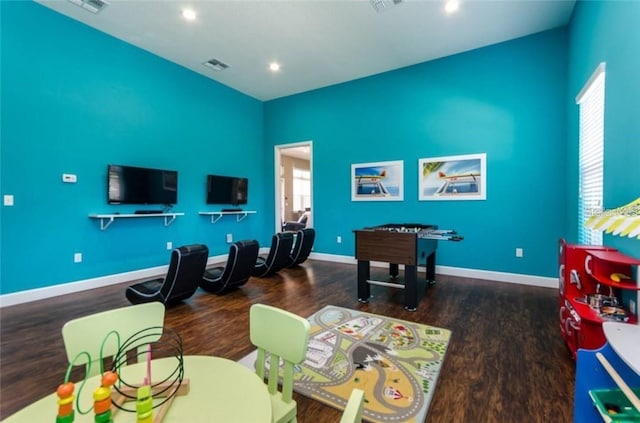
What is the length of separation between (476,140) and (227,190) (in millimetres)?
4929

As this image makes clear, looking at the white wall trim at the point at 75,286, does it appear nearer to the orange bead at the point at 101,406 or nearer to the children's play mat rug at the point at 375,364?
the children's play mat rug at the point at 375,364

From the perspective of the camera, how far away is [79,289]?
4102 mm

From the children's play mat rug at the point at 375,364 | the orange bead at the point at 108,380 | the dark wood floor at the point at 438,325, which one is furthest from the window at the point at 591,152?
the orange bead at the point at 108,380

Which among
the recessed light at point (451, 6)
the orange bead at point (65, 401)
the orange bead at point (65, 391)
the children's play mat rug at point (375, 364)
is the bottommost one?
the children's play mat rug at point (375, 364)

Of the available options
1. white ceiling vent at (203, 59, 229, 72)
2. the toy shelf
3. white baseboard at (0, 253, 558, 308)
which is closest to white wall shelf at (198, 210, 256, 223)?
white baseboard at (0, 253, 558, 308)

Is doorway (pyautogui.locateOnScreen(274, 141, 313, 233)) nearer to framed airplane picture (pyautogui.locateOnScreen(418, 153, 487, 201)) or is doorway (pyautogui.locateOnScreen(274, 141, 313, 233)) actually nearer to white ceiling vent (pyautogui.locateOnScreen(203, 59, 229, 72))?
white ceiling vent (pyautogui.locateOnScreen(203, 59, 229, 72))

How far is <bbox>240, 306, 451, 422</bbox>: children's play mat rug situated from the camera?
5.95ft

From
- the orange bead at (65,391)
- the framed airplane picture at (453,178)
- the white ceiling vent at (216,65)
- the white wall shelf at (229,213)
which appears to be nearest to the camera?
the orange bead at (65,391)

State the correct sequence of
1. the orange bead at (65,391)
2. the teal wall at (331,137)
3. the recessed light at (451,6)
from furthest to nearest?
the recessed light at (451,6) → the teal wall at (331,137) → the orange bead at (65,391)

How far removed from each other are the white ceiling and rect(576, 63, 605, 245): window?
1.50 m

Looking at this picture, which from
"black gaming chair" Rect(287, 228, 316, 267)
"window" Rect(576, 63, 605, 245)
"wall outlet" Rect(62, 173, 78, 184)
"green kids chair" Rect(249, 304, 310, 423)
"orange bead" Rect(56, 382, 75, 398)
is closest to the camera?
"orange bead" Rect(56, 382, 75, 398)

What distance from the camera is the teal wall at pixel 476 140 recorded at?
4.21 meters

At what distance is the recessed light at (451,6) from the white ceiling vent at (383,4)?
2.08ft

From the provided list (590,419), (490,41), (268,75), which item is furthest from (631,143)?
(268,75)
